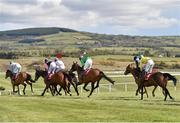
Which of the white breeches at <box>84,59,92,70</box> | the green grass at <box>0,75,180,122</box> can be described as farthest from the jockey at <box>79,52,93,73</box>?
the green grass at <box>0,75,180,122</box>

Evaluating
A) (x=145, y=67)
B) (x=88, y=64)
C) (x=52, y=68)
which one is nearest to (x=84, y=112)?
(x=145, y=67)

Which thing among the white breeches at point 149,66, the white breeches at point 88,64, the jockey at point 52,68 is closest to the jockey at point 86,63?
the white breeches at point 88,64

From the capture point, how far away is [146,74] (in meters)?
28.2

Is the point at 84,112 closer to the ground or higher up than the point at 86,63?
closer to the ground

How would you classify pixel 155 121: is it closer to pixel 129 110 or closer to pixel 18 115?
pixel 129 110

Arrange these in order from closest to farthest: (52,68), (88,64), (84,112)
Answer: (84,112) < (88,64) < (52,68)

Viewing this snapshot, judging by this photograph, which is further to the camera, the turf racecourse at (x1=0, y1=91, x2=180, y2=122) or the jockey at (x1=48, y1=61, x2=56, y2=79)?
the jockey at (x1=48, y1=61, x2=56, y2=79)

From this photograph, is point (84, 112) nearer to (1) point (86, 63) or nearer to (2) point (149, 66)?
(2) point (149, 66)

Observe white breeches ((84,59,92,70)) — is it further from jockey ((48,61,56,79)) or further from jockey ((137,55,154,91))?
jockey ((137,55,154,91))

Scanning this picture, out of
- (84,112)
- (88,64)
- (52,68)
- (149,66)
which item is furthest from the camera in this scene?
(52,68)

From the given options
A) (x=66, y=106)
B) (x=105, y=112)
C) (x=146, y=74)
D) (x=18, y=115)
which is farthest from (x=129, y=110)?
(x=146, y=74)

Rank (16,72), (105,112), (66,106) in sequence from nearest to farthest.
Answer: (105,112)
(66,106)
(16,72)

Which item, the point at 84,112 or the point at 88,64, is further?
the point at 88,64

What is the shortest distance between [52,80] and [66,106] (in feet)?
25.7
